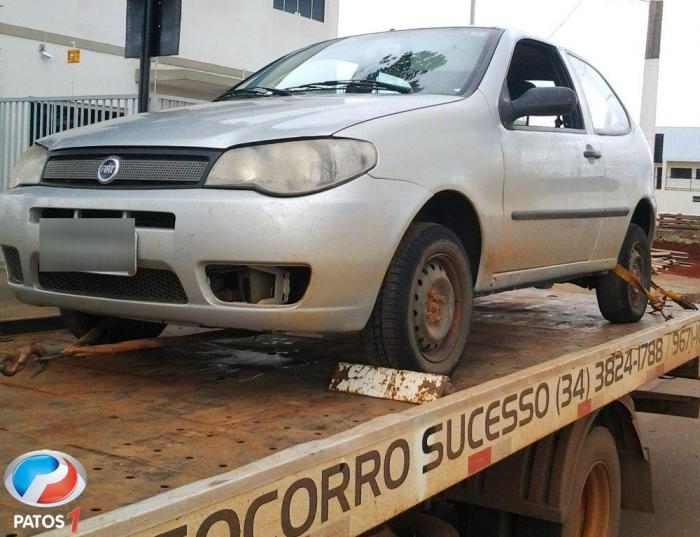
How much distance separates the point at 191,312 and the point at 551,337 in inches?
81.5

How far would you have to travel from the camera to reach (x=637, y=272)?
4.93 m

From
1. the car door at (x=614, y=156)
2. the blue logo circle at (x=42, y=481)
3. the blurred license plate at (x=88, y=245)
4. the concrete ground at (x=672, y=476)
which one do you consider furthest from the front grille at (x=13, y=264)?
the concrete ground at (x=672, y=476)

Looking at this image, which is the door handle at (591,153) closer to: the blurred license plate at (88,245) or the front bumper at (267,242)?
the front bumper at (267,242)

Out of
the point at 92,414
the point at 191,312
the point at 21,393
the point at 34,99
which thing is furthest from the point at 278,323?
the point at 34,99

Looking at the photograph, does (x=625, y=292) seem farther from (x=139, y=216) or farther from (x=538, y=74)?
(x=139, y=216)

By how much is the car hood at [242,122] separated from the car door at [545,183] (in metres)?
0.52

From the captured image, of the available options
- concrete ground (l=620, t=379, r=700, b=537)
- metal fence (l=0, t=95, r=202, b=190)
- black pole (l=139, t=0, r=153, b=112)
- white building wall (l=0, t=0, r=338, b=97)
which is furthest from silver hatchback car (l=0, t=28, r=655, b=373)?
white building wall (l=0, t=0, r=338, b=97)

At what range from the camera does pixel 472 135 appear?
326 centimetres

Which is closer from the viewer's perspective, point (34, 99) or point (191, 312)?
point (191, 312)

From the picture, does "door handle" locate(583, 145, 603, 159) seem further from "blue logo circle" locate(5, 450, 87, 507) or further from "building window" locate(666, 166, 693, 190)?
"building window" locate(666, 166, 693, 190)

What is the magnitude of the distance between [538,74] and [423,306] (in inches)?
70.2

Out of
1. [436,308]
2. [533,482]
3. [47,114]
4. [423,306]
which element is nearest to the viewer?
[423,306]

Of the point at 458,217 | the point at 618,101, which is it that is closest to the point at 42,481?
the point at 458,217

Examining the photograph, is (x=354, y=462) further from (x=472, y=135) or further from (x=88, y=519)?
(x=472, y=135)
